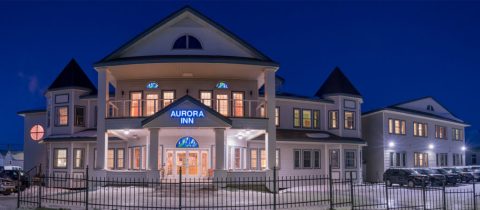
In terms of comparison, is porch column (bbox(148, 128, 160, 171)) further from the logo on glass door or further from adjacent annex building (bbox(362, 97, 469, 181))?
adjacent annex building (bbox(362, 97, 469, 181))

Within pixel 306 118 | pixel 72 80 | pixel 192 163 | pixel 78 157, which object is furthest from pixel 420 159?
pixel 72 80

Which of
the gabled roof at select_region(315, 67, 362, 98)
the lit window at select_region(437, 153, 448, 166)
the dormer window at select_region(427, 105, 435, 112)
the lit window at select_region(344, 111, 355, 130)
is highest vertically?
the gabled roof at select_region(315, 67, 362, 98)

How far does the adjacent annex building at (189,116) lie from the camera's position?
32.8 m

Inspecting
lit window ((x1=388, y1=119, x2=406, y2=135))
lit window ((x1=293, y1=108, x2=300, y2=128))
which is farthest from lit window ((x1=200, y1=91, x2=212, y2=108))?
lit window ((x1=388, y1=119, x2=406, y2=135))

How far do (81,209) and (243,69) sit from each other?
16.5 meters

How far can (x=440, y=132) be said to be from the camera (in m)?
56.6

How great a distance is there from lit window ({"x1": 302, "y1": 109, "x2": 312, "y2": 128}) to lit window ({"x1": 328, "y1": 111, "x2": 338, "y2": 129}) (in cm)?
163

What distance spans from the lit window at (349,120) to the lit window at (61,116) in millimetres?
21448

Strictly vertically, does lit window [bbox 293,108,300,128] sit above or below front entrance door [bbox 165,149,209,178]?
above

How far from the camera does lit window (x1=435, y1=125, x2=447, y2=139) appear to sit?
55.9 m

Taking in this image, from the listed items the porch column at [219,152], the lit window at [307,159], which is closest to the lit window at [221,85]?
the porch column at [219,152]

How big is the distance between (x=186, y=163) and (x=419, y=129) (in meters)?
26.5

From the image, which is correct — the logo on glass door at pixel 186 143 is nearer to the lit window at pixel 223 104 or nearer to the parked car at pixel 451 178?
the lit window at pixel 223 104

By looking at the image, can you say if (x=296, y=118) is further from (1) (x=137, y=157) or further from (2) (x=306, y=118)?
(1) (x=137, y=157)
